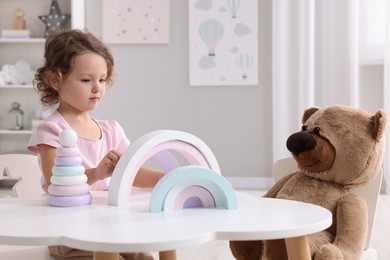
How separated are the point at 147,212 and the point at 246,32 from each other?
134 inches

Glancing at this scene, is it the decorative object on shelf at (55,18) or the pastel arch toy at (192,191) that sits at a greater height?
the decorative object on shelf at (55,18)

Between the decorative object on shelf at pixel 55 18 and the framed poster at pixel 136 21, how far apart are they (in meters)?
0.29

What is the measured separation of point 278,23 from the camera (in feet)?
14.0

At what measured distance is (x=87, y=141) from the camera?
1580 mm

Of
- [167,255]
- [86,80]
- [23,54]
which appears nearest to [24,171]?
[86,80]

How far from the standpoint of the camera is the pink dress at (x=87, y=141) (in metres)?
1.46

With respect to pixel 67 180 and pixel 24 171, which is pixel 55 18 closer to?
pixel 24 171

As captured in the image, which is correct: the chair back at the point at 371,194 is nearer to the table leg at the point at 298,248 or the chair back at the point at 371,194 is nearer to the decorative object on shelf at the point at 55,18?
the table leg at the point at 298,248

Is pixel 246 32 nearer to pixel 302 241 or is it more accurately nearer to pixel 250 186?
pixel 250 186

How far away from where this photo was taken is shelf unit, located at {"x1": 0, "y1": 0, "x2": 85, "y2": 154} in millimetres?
4527

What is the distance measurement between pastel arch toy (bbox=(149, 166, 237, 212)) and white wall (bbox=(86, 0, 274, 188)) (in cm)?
→ 330

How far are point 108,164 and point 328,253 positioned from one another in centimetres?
46

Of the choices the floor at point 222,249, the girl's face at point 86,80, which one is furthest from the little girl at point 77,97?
the floor at point 222,249

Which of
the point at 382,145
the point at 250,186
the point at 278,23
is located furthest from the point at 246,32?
the point at 382,145
